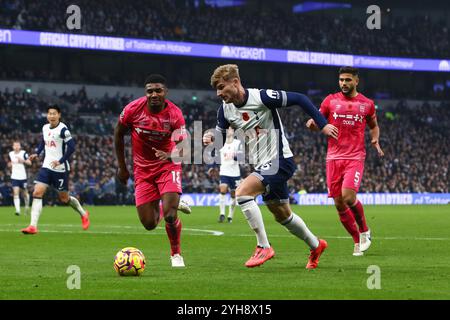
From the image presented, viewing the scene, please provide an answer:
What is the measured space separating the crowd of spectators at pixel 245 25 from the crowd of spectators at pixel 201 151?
4.08 meters

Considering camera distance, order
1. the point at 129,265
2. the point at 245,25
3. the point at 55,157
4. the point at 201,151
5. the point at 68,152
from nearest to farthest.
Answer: the point at 129,265, the point at 68,152, the point at 55,157, the point at 201,151, the point at 245,25

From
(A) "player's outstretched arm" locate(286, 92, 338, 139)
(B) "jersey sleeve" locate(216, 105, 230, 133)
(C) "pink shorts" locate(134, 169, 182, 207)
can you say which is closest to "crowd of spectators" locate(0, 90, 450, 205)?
(C) "pink shorts" locate(134, 169, 182, 207)

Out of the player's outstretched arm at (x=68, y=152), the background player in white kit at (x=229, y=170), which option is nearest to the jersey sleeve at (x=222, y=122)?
the player's outstretched arm at (x=68, y=152)

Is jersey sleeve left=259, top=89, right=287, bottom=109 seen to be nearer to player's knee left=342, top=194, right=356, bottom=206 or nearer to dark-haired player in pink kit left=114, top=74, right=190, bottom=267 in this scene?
dark-haired player in pink kit left=114, top=74, right=190, bottom=267

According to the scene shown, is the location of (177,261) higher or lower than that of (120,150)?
lower

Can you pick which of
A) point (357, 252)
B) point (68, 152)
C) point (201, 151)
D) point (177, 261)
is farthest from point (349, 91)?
point (201, 151)

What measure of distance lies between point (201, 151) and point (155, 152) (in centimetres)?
3123

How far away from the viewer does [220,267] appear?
11633 mm

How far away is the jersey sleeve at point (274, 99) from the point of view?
36.3 ft

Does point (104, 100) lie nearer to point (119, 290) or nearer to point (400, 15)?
point (400, 15)

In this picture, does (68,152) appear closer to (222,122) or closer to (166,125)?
(166,125)

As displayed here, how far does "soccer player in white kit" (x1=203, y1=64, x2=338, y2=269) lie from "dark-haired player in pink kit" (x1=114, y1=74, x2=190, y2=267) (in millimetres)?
798

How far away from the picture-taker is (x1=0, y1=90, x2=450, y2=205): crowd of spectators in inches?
1689
